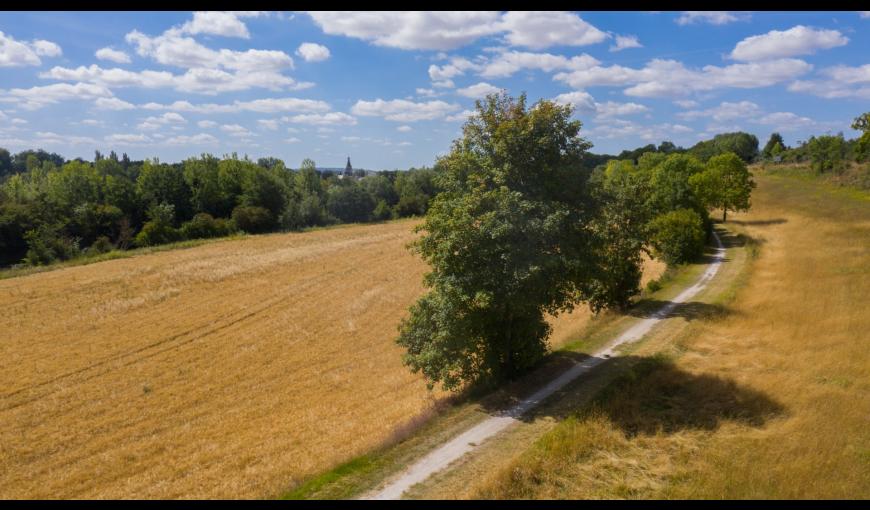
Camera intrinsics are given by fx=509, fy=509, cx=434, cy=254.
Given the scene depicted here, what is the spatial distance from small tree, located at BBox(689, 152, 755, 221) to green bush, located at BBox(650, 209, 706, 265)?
20309 mm

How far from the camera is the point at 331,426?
17.5 m

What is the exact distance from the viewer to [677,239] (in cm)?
4106

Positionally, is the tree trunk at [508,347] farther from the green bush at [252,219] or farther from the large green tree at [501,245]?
the green bush at [252,219]

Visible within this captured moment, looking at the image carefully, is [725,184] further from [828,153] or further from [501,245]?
[501,245]

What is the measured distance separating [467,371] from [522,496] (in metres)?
7.16

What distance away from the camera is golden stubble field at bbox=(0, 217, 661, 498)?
15266 millimetres

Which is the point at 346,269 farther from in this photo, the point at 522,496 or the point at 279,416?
the point at 522,496

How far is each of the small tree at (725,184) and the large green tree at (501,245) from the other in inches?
1924

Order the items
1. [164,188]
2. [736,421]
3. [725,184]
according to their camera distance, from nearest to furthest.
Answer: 1. [736,421]
2. [725,184]
3. [164,188]

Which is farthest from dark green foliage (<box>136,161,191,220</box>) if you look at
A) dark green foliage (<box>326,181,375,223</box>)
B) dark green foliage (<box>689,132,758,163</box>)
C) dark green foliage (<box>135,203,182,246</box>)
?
dark green foliage (<box>689,132,758,163</box>)

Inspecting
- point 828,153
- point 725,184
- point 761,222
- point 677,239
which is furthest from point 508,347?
point 828,153

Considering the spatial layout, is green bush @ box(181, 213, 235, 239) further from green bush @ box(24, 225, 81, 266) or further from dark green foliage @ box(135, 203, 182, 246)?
green bush @ box(24, 225, 81, 266)

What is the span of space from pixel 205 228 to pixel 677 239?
62.6m

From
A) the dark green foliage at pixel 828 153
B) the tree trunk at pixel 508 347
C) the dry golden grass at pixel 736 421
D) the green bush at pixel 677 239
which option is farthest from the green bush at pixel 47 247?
the dark green foliage at pixel 828 153
